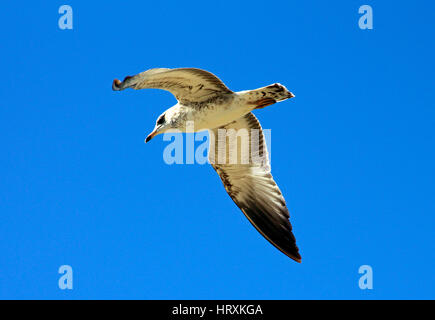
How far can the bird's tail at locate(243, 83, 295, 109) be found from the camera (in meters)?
7.01

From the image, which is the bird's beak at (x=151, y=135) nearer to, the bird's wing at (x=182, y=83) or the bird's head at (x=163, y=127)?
the bird's head at (x=163, y=127)

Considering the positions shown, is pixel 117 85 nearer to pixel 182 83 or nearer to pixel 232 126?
pixel 182 83

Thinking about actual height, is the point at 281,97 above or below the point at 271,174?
above

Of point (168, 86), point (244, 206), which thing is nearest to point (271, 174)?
point (244, 206)

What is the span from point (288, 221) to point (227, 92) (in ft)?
6.90

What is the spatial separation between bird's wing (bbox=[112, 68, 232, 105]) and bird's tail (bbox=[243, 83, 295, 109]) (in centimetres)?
28

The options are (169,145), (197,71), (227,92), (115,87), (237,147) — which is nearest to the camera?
→ (115,87)

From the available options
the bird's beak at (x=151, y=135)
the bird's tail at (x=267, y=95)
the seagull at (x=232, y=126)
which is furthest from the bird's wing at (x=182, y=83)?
the bird's beak at (x=151, y=135)

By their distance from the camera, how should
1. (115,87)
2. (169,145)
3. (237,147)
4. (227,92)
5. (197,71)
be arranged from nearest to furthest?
(115,87) < (197,71) < (227,92) < (169,145) < (237,147)

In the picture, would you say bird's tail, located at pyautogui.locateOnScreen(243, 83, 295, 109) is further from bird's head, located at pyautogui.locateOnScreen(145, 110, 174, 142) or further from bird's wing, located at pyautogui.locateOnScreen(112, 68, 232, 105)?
bird's head, located at pyautogui.locateOnScreen(145, 110, 174, 142)

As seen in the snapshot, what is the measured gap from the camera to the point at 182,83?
7.16 m

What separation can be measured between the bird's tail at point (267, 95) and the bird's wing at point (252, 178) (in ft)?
2.94
